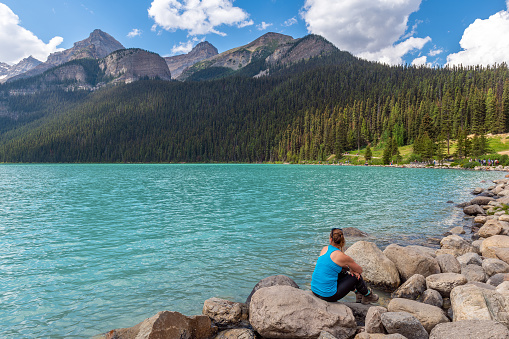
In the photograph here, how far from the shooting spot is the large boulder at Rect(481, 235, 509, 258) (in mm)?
12662

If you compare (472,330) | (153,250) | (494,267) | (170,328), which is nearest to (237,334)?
(170,328)

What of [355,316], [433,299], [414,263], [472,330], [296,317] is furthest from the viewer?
[414,263]

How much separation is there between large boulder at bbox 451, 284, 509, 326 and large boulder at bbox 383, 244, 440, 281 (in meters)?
2.99

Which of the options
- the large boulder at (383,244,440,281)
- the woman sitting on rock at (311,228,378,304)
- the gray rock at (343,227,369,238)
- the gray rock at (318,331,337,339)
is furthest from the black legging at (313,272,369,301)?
the gray rock at (343,227,369,238)

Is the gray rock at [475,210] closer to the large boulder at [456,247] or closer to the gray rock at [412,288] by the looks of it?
the large boulder at [456,247]

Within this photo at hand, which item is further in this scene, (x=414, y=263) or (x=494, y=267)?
(x=414, y=263)

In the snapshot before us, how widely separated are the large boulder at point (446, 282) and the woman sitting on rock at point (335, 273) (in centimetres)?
286

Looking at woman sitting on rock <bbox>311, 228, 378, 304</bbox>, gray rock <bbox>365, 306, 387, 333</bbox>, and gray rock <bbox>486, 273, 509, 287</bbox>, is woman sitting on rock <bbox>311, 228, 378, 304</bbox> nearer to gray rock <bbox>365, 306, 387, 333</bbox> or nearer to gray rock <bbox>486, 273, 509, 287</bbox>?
gray rock <bbox>365, 306, 387, 333</bbox>

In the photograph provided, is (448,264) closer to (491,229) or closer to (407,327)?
(407,327)

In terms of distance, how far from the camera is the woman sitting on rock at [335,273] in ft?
27.2

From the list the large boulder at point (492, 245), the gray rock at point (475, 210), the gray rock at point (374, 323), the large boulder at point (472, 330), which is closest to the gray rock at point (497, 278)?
the large boulder at point (492, 245)

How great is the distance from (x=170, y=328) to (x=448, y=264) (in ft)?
34.1

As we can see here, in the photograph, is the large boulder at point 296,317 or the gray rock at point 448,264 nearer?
the large boulder at point 296,317

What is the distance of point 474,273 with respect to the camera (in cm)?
1041
